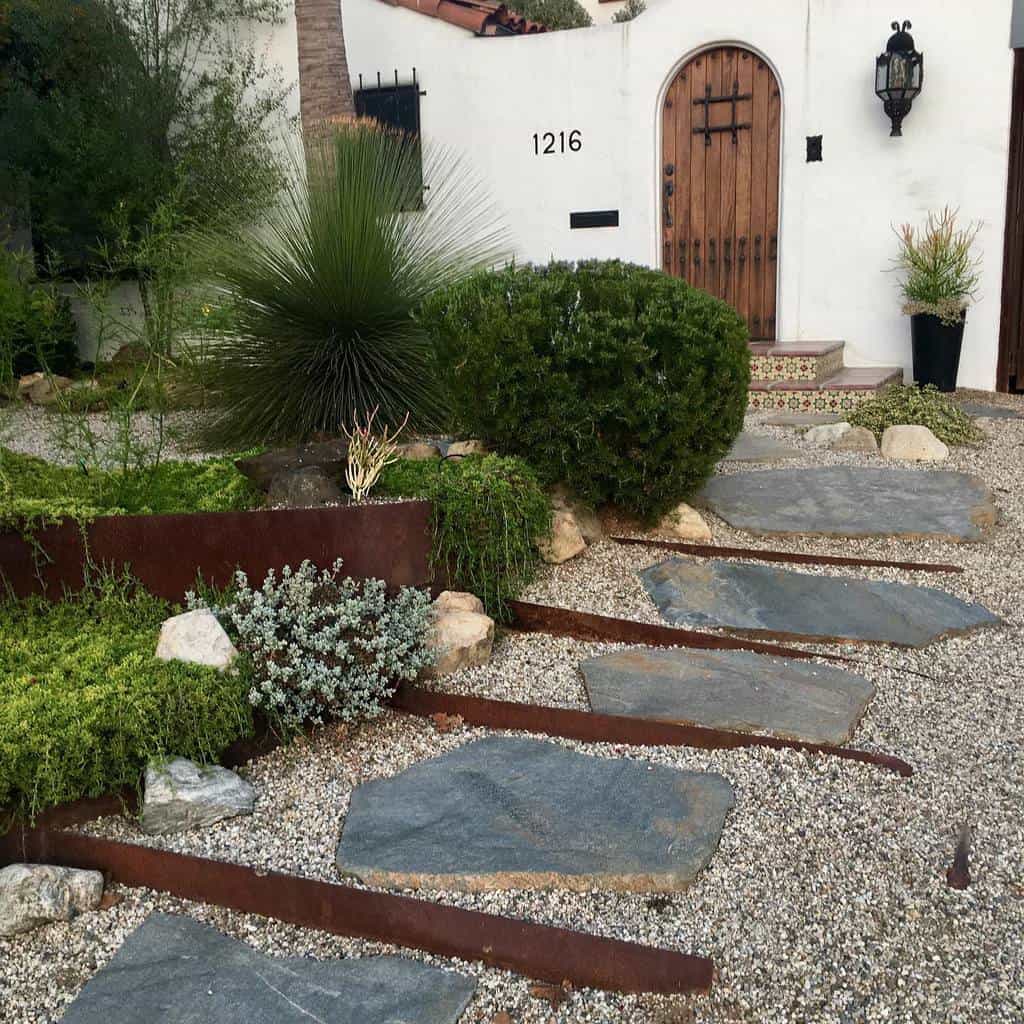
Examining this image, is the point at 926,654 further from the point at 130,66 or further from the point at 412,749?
the point at 130,66

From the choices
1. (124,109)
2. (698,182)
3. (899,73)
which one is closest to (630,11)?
(698,182)

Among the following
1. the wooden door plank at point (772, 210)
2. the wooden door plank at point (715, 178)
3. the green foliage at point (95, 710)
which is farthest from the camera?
the wooden door plank at point (715, 178)

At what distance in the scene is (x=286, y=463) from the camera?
3.70 m

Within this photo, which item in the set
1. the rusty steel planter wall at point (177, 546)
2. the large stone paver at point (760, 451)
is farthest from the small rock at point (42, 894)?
the large stone paver at point (760, 451)

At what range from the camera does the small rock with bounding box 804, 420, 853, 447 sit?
5.58 metres

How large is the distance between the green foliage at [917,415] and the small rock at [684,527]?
2077 mm

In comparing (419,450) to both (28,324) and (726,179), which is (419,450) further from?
(726,179)

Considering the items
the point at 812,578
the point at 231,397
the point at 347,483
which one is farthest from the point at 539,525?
the point at 231,397

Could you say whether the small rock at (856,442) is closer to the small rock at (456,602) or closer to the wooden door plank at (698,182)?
the wooden door plank at (698,182)

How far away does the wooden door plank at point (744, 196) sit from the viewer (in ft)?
23.6

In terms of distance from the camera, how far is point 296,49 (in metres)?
8.16

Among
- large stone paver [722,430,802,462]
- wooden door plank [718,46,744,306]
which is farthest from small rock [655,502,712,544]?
wooden door plank [718,46,744,306]

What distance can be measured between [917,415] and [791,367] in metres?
1.18

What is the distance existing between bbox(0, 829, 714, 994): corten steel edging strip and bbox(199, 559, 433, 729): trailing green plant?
1.68ft
